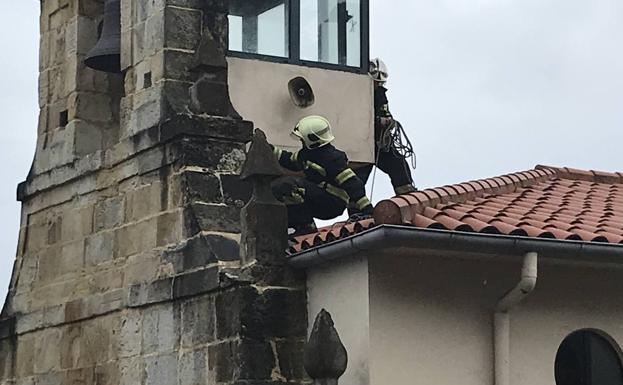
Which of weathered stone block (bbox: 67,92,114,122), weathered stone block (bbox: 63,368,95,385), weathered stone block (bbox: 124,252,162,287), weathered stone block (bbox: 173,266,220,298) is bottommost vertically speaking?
weathered stone block (bbox: 63,368,95,385)

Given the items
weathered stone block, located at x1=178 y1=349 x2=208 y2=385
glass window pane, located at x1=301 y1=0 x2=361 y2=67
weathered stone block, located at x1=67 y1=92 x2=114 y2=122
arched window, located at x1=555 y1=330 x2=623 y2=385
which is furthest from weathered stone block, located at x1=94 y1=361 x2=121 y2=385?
arched window, located at x1=555 y1=330 x2=623 y2=385

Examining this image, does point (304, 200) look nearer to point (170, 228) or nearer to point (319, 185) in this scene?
point (319, 185)

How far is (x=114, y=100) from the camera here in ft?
44.8

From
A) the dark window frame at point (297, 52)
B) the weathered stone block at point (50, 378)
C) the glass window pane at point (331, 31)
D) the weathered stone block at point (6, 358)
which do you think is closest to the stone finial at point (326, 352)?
the weathered stone block at point (50, 378)

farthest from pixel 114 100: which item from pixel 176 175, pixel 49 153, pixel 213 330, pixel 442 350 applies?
pixel 442 350

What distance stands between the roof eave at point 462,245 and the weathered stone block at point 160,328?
135 cm

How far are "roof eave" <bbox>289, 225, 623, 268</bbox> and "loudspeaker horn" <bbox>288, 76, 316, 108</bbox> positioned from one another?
298 centimetres

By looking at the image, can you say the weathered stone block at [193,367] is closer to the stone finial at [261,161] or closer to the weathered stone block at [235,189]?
the weathered stone block at [235,189]

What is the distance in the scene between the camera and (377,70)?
1415cm

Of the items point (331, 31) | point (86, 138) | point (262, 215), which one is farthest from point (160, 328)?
point (331, 31)

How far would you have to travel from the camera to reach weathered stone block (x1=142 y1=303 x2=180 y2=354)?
1132 cm

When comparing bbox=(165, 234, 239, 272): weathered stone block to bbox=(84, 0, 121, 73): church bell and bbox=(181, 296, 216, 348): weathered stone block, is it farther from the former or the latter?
bbox=(84, 0, 121, 73): church bell

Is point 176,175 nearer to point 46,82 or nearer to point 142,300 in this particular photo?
point 142,300

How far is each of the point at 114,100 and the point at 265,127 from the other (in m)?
1.52
